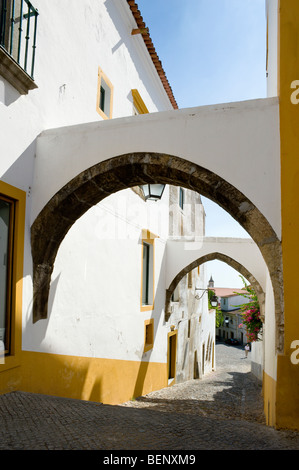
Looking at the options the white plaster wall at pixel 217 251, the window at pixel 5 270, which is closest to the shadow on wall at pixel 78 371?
the window at pixel 5 270

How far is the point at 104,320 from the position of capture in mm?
6195

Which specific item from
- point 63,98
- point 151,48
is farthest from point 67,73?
point 151,48

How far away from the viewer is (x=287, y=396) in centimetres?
304

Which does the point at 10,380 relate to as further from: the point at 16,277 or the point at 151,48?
the point at 151,48

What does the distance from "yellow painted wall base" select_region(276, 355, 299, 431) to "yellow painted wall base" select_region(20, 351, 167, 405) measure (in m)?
2.51

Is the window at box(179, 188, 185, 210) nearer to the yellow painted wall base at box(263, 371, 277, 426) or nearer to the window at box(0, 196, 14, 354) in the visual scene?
the yellow painted wall base at box(263, 371, 277, 426)

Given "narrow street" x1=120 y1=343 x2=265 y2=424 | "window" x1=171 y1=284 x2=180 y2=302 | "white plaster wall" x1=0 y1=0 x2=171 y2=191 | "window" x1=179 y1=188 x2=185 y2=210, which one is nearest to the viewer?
"white plaster wall" x1=0 y1=0 x2=171 y2=191

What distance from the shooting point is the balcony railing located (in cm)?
378

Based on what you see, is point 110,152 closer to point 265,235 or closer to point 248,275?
point 265,235

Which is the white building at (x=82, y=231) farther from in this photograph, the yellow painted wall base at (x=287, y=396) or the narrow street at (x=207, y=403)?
the yellow painted wall base at (x=287, y=396)

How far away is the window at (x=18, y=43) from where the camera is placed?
145 inches

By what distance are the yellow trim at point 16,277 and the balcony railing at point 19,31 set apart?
129 centimetres

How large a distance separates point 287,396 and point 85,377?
3145mm

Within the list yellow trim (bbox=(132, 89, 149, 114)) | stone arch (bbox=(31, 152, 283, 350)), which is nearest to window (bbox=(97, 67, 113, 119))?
yellow trim (bbox=(132, 89, 149, 114))
